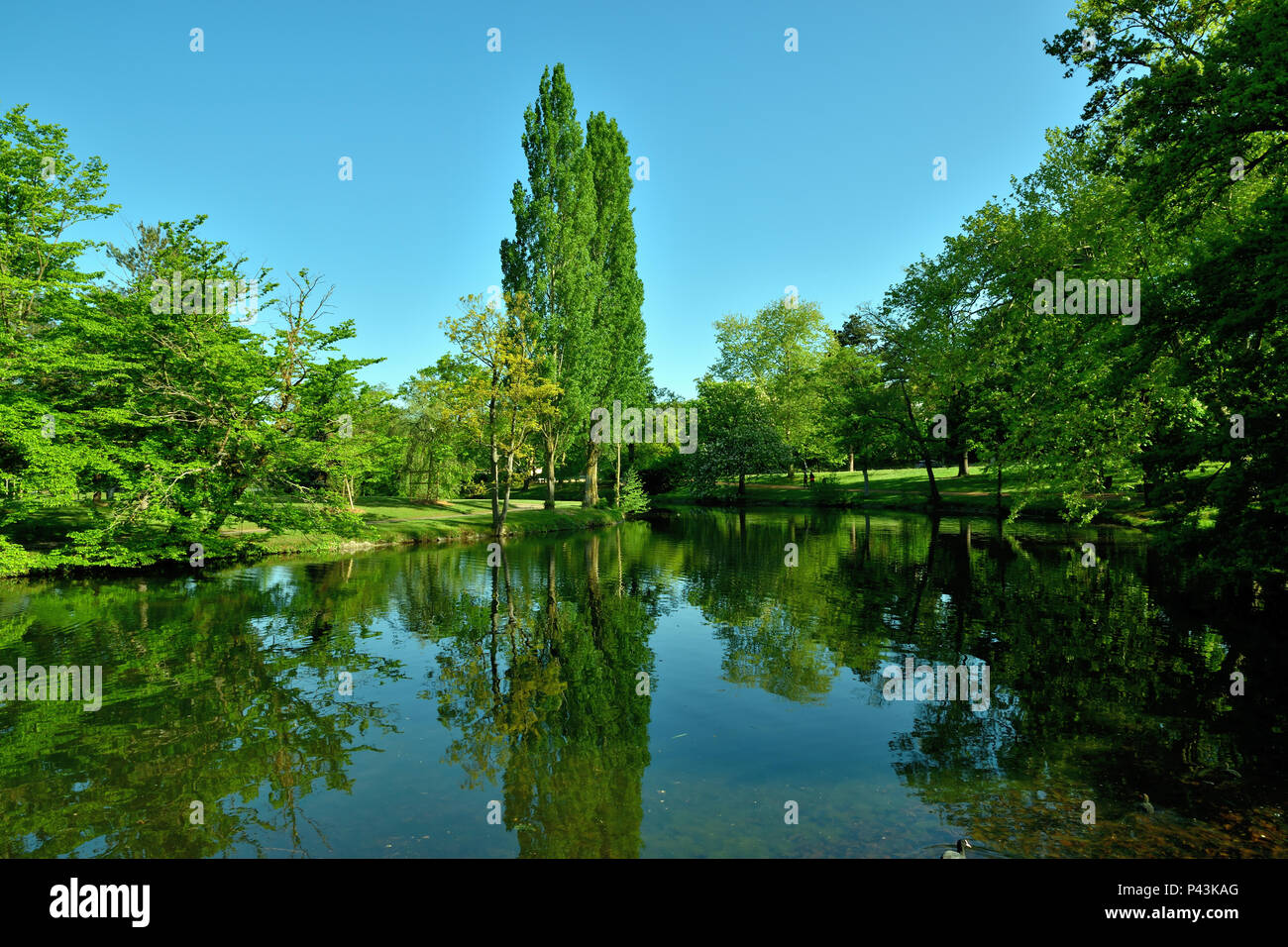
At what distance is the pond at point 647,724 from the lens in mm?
6980

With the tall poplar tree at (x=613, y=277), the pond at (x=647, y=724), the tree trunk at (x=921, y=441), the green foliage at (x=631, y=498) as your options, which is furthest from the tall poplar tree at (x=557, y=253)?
the tree trunk at (x=921, y=441)

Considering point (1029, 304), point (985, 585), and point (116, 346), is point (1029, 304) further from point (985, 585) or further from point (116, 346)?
point (116, 346)

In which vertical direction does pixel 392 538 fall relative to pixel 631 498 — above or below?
below

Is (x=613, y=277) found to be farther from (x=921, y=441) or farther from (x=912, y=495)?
(x=912, y=495)

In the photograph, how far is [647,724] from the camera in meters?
10.4

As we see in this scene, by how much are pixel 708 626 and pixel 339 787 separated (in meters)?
10.9

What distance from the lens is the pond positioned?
275 inches

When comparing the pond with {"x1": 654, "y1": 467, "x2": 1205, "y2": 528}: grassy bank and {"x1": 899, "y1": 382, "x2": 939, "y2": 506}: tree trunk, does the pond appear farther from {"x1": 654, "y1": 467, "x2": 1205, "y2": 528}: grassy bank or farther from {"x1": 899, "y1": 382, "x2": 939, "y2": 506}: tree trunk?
{"x1": 899, "y1": 382, "x2": 939, "y2": 506}: tree trunk

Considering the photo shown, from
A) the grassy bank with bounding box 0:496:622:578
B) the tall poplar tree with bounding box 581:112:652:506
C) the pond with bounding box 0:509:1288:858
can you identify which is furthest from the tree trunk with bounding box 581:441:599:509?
the pond with bounding box 0:509:1288:858

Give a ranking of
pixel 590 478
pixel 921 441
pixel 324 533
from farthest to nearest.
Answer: pixel 921 441
pixel 590 478
pixel 324 533

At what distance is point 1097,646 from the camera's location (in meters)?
14.1

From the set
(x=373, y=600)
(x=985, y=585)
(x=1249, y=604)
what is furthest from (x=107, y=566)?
(x=1249, y=604)

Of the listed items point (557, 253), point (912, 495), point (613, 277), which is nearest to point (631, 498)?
point (613, 277)

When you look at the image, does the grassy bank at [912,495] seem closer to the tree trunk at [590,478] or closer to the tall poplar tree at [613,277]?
the tree trunk at [590,478]
